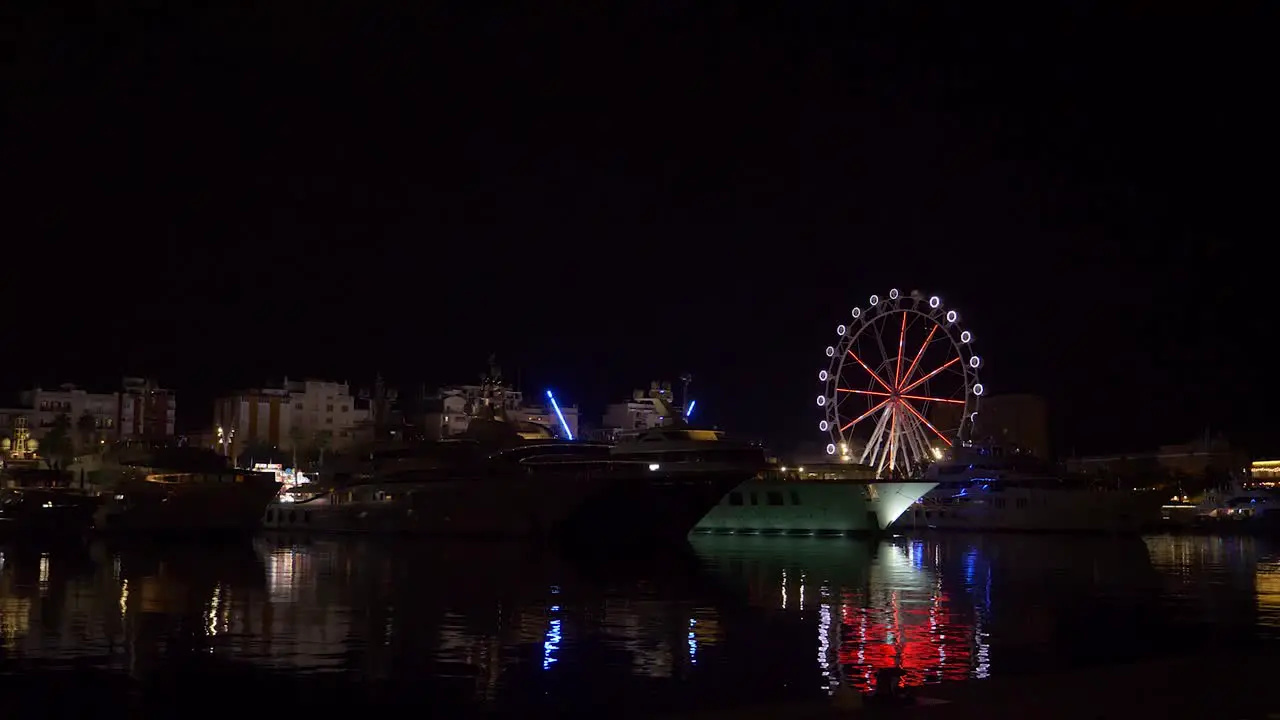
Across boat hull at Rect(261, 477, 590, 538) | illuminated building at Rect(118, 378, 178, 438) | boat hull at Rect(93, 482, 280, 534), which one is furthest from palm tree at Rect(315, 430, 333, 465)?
boat hull at Rect(93, 482, 280, 534)

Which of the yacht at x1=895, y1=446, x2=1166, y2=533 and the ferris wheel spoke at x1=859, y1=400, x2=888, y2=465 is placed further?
the ferris wheel spoke at x1=859, y1=400, x2=888, y2=465

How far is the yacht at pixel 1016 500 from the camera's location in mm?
69812

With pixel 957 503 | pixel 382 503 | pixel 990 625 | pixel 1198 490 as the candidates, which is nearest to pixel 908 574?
pixel 990 625

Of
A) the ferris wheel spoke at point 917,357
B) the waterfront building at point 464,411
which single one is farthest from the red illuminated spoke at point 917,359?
the waterfront building at point 464,411

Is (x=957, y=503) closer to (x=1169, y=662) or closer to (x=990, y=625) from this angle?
(x=990, y=625)

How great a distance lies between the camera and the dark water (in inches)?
607

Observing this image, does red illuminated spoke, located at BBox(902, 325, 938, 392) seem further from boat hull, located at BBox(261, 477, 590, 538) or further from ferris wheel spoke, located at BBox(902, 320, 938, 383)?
boat hull, located at BBox(261, 477, 590, 538)

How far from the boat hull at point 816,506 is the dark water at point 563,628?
22468mm

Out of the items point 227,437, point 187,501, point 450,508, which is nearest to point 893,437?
point 450,508

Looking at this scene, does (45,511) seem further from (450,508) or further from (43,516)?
(450,508)

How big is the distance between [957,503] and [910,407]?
327 inches

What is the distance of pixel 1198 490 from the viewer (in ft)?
394

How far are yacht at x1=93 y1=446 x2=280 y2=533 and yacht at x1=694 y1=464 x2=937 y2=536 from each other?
77.3 feet

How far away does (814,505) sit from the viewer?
64.2m
